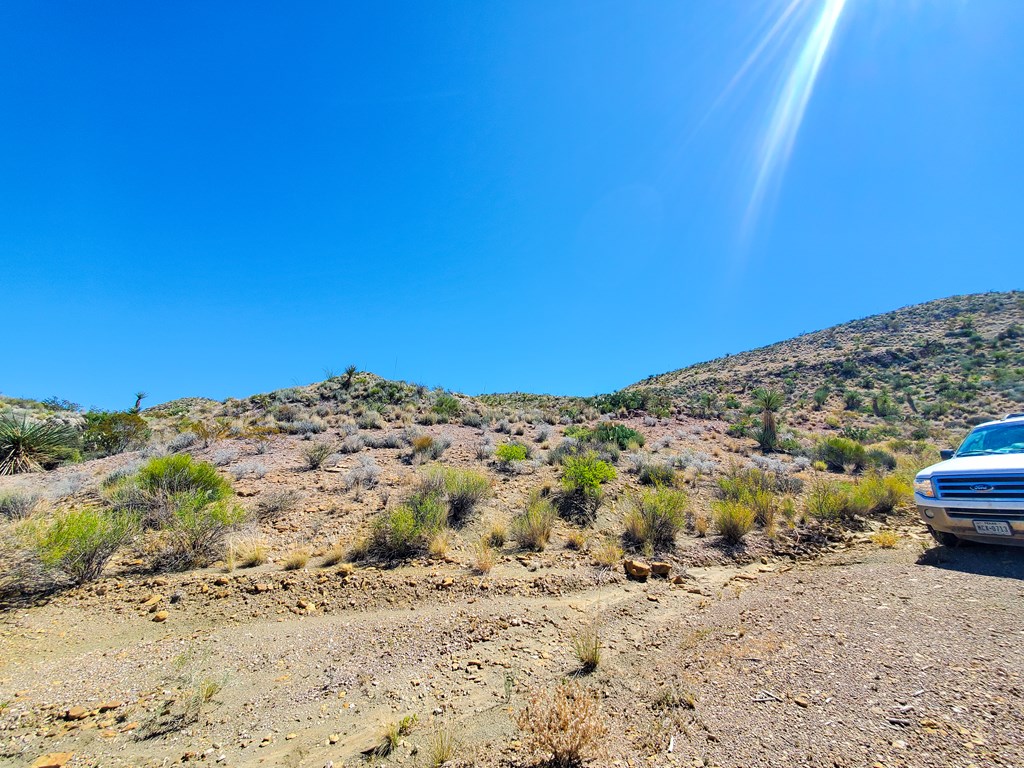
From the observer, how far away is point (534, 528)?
25.7ft

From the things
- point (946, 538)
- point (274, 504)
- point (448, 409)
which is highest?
point (448, 409)

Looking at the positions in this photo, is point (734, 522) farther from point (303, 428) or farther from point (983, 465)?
point (303, 428)

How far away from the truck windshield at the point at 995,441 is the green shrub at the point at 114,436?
2258cm

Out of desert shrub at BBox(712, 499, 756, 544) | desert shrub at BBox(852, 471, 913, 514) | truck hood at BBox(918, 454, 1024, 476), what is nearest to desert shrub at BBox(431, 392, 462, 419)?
desert shrub at BBox(712, 499, 756, 544)

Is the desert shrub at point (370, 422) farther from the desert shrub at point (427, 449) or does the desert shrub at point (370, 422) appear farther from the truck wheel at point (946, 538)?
the truck wheel at point (946, 538)

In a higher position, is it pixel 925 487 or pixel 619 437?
pixel 619 437

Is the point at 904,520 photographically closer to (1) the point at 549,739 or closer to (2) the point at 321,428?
(1) the point at 549,739

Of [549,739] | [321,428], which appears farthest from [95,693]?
[321,428]

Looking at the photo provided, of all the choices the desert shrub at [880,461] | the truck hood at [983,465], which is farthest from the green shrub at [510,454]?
the desert shrub at [880,461]

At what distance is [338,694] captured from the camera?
4027 mm

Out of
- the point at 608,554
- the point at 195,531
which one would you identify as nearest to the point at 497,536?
the point at 608,554

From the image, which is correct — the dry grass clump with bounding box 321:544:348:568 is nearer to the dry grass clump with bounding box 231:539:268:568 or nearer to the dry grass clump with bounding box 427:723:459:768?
the dry grass clump with bounding box 231:539:268:568

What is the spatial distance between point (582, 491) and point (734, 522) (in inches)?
124

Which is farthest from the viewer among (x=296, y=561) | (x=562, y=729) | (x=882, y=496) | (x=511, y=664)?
(x=882, y=496)
